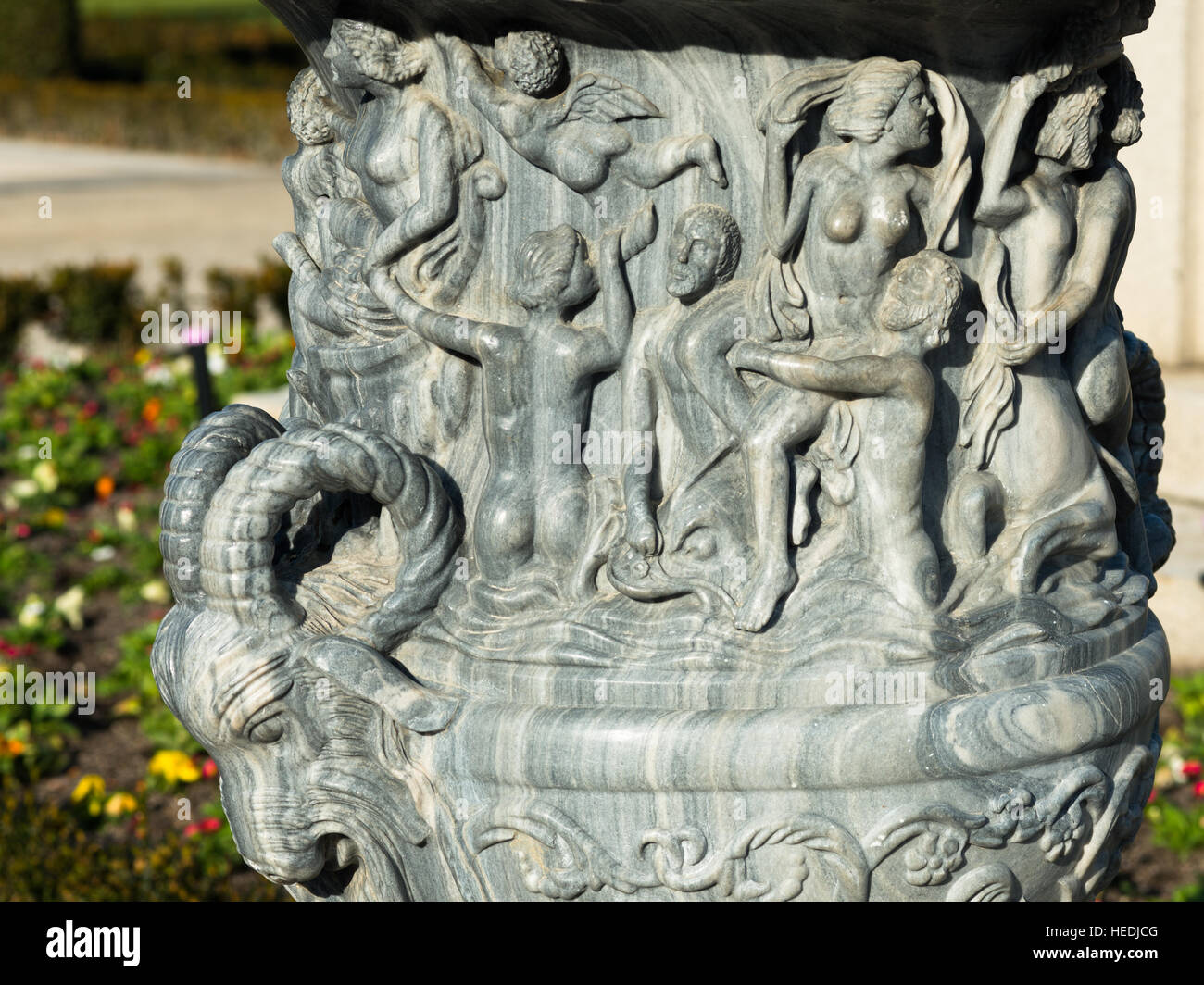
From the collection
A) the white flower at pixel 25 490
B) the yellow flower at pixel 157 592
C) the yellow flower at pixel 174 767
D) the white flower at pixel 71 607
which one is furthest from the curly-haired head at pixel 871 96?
the white flower at pixel 25 490

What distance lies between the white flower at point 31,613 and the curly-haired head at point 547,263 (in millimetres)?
3891

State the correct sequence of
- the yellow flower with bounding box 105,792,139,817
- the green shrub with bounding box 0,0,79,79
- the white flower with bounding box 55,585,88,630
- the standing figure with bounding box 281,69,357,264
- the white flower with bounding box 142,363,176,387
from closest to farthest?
1. the standing figure with bounding box 281,69,357,264
2. the yellow flower with bounding box 105,792,139,817
3. the white flower with bounding box 55,585,88,630
4. the white flower with bounding box 142,363,176,387
5. the green shrub with bounding box 0,0,79,79

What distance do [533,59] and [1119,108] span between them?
1.07 metres

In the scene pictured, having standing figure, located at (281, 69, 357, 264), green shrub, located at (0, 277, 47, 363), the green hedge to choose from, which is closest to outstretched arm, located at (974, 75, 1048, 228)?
standing figure, located at (281, 69, 357, 264)

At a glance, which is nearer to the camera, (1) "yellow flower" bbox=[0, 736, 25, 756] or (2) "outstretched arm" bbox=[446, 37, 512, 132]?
(2) "outstretched arm" bbox=[446, 37, 512, 132]

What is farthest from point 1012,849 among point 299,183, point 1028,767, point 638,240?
point 299,183

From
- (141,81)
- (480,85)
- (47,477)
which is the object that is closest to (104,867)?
(480,85)

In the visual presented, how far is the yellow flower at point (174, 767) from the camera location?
5000 mm

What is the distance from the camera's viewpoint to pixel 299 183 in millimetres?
3164

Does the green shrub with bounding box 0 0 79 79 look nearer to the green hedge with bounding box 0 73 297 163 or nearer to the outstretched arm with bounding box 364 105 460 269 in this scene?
the green hedge with bounding box 0 73 297 163

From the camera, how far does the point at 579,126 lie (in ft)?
8.97

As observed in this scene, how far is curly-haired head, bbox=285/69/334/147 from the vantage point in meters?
3.14

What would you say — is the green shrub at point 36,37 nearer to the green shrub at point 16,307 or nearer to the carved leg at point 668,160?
the green shrub at point 16,307

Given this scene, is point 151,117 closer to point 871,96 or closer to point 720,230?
point 720,230
